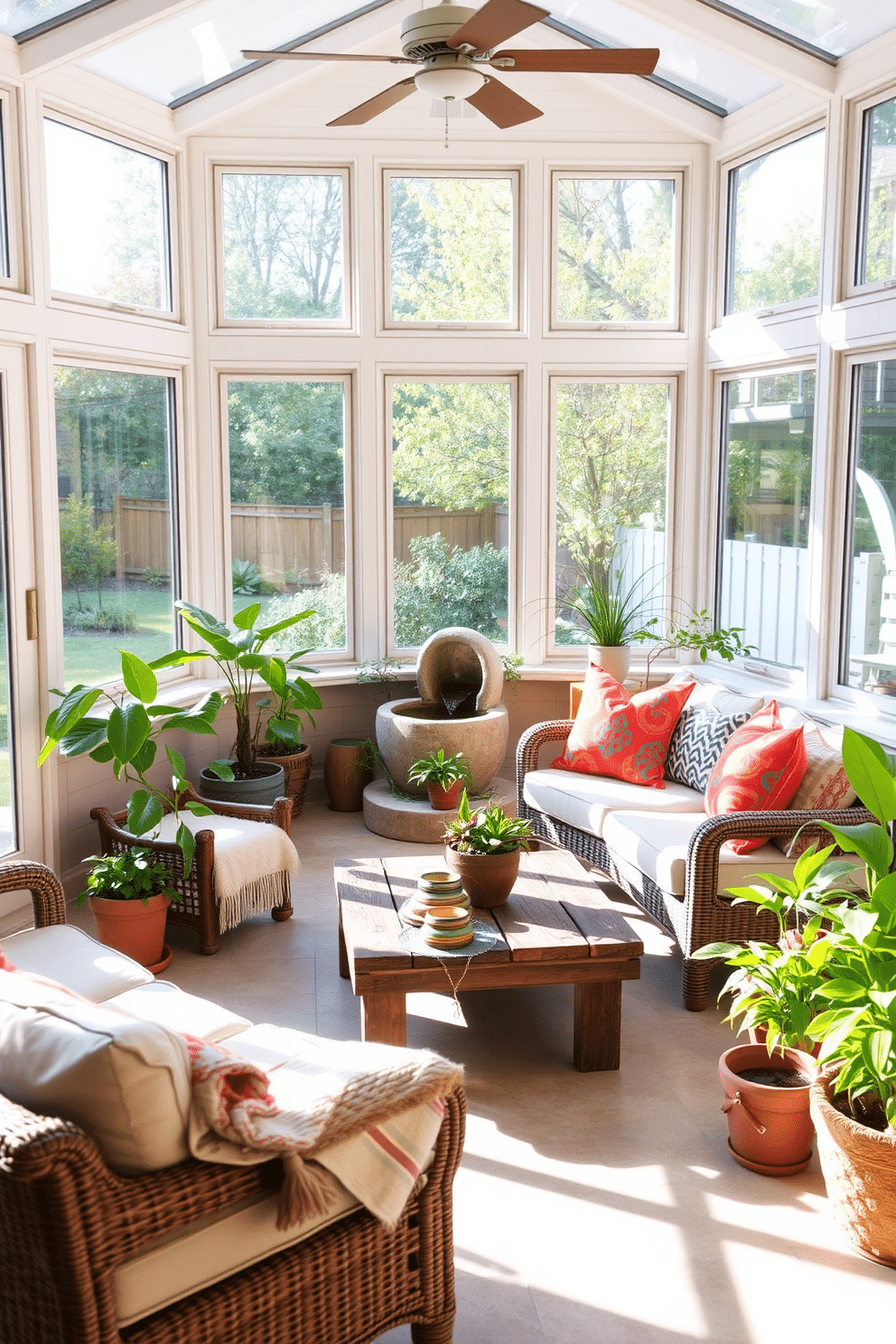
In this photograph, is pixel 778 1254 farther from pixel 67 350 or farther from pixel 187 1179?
pixel 67 350

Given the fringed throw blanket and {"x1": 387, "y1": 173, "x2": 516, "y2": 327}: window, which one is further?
{"x1": 387, "y1": 173, "x2": 516, "y2": 327}: window

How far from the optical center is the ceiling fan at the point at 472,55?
9.99 ft

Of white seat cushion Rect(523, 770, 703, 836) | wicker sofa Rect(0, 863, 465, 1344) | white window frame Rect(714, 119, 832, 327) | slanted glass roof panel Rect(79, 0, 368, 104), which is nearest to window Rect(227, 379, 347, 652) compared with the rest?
slanted glass roof panel Rect(79, 0, 368, 104)

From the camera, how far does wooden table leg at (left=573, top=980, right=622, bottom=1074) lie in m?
3.45

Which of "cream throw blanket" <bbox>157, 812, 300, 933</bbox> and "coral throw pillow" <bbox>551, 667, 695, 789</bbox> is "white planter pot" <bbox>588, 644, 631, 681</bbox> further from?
"cream throw blanket" <bbox>157, 812, 300, 933</bbox>

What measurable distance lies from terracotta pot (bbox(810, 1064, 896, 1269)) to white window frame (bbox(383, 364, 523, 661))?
404cm

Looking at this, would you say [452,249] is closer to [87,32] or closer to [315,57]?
[87,32]

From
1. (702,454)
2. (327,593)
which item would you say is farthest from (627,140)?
(327,593)

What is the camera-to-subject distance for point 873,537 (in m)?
4.86

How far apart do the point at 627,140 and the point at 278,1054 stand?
16.7ft

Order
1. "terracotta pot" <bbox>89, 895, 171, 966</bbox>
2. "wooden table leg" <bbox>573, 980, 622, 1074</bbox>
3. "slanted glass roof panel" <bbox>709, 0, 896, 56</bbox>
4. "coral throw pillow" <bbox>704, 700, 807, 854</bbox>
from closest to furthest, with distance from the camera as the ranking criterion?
"wooden table leg" <bbox>573, 980, 622, 1074</bbox>
"coral throw pillow" <bbox>704, 700, 807, 854</bbox>
"terracotta pot" <bbox>89, 895, 171, 966</bbox>
"slanted glass roof panel" <bbox>709, 0, 896, 56</bbox>

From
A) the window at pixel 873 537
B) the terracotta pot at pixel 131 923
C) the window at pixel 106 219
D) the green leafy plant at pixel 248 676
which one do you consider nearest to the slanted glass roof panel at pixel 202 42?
the window at pixel 106 219

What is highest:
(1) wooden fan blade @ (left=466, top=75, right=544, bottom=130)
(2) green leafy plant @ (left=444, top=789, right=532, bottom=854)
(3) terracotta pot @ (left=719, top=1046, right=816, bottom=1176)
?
(1) wooden fan blade @ (left=466, top=75, right=544, bottom=130)

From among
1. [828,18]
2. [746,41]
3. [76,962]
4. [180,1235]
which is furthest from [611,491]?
[180,1235]
